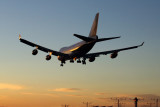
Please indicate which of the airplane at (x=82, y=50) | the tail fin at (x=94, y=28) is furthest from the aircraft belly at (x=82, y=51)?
the tail fin at (x=94, y=28)

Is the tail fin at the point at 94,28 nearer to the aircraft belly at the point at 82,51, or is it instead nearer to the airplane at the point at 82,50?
the airplane at the point at 82,50

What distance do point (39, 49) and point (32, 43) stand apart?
325 centimetres

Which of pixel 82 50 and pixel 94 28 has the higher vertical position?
pixel 94 28

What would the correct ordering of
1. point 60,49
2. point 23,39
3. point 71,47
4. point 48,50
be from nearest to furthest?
point 23,39 → point 48,50 → point 71,47 → point 60,49

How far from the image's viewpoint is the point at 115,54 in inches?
3041

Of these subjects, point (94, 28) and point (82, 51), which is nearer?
point (94, 28)

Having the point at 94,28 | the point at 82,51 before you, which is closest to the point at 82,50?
the point at 82,51

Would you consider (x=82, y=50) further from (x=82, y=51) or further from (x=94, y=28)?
(x=94, y=28)

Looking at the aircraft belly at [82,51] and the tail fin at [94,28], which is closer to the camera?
the aircraft belly at [82,51]

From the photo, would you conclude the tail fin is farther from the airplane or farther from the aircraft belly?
the aircraft belly

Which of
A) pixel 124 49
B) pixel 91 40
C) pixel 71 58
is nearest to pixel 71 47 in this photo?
pixel 71 58

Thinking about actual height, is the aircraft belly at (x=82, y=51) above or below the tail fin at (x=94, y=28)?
below

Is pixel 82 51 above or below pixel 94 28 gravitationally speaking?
below

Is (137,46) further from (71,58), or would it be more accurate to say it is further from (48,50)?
(48,50)
